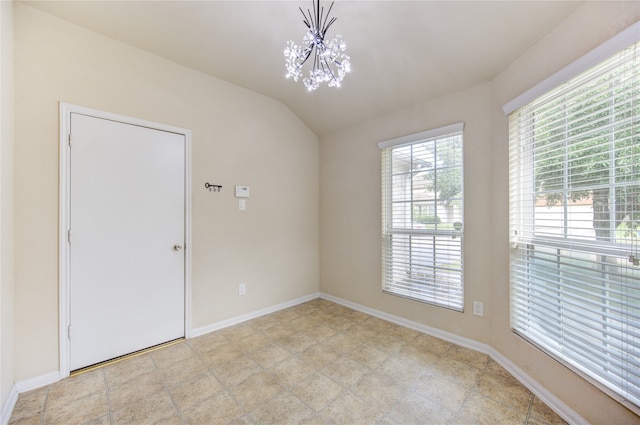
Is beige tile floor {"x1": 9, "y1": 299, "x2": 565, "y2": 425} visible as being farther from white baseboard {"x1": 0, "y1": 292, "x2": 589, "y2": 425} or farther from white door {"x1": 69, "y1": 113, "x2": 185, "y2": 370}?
white door {"x1": 69, "y1": 113, "x2": 185, "y2": 370}

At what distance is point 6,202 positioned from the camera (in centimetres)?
165

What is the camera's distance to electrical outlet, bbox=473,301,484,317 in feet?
7.60

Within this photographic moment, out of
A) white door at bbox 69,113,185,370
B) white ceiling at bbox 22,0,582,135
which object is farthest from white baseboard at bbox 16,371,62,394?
white ceiling at bbox 22,0,582,135

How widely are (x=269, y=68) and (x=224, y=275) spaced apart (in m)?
2.25

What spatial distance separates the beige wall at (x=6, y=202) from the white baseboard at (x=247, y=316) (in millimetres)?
1217

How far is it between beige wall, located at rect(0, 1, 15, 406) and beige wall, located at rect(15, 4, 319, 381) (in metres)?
0.09

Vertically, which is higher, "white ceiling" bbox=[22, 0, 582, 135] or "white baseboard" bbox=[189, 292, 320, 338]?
"white ceiling" bbox=[22, 0, 582, 135]

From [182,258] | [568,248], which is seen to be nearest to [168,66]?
[182,258]

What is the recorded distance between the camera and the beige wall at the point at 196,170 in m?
1.86

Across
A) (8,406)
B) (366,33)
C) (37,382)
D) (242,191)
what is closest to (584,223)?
(366,33)

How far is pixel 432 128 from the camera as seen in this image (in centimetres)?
262

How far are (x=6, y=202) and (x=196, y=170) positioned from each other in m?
1.30

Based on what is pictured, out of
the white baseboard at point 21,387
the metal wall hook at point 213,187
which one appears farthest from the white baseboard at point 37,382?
the metal wall hook at point 213,187

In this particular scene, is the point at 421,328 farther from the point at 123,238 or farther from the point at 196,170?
the point at 123,238
